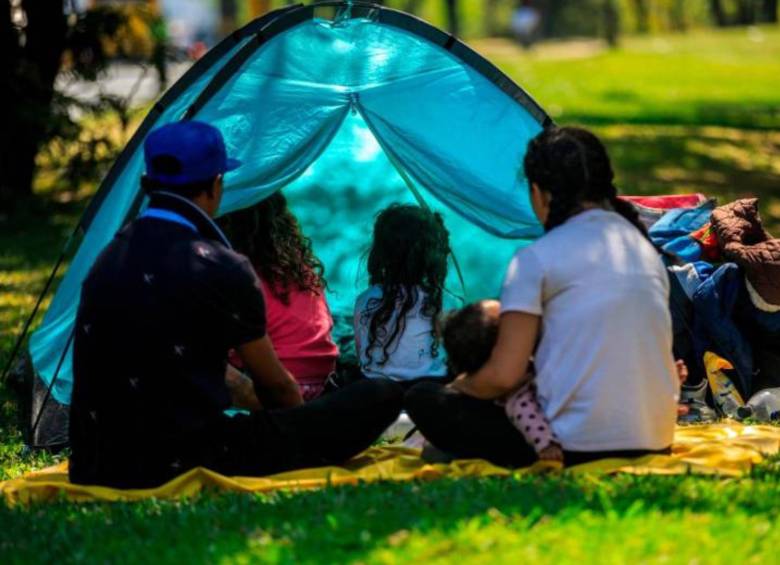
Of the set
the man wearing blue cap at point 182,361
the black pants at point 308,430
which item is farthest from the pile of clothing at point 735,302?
the man wearing blue cap at point 182,361

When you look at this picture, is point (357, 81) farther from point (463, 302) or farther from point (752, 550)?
point (752, 550)

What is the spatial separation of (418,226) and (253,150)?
0.77 metres

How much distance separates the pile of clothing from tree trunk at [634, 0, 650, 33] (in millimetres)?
48428

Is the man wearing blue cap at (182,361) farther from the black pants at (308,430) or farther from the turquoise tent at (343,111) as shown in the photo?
the turquoise tent at (343,111)

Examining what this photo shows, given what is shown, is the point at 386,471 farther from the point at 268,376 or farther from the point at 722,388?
the point at 722,388

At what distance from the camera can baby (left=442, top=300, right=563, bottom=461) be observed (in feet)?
16.4

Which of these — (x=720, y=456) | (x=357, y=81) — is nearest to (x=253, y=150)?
(x=357, y=81)

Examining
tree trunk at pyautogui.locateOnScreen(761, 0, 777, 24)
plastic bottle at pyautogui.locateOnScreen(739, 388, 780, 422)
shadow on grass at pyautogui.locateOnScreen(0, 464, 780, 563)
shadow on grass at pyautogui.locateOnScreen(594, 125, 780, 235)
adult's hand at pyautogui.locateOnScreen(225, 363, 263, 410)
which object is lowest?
tree trunk at pyautogui.locateOnScreen(761, 0, 777, 24)

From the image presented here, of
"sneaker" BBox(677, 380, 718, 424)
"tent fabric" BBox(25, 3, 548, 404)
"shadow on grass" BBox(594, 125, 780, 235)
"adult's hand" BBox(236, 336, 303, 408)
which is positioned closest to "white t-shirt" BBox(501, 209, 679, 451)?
"adult's hand" BBox(236, 336, 303, 408)

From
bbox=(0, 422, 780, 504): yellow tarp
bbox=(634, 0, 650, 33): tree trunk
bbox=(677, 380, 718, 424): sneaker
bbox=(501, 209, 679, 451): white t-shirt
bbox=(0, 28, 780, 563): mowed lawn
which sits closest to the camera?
bbox=(0, 28, 780, 563): mowed lawn

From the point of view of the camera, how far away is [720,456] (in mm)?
5234

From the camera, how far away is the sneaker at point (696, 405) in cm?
619

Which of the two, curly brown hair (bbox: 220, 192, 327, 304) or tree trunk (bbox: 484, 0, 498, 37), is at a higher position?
curly brown hair (bbox: 220, 192, 327, 304)

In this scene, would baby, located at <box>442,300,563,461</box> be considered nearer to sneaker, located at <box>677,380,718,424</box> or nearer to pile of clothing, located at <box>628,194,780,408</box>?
sneaker, located at <box>677,380,718,424</box>
